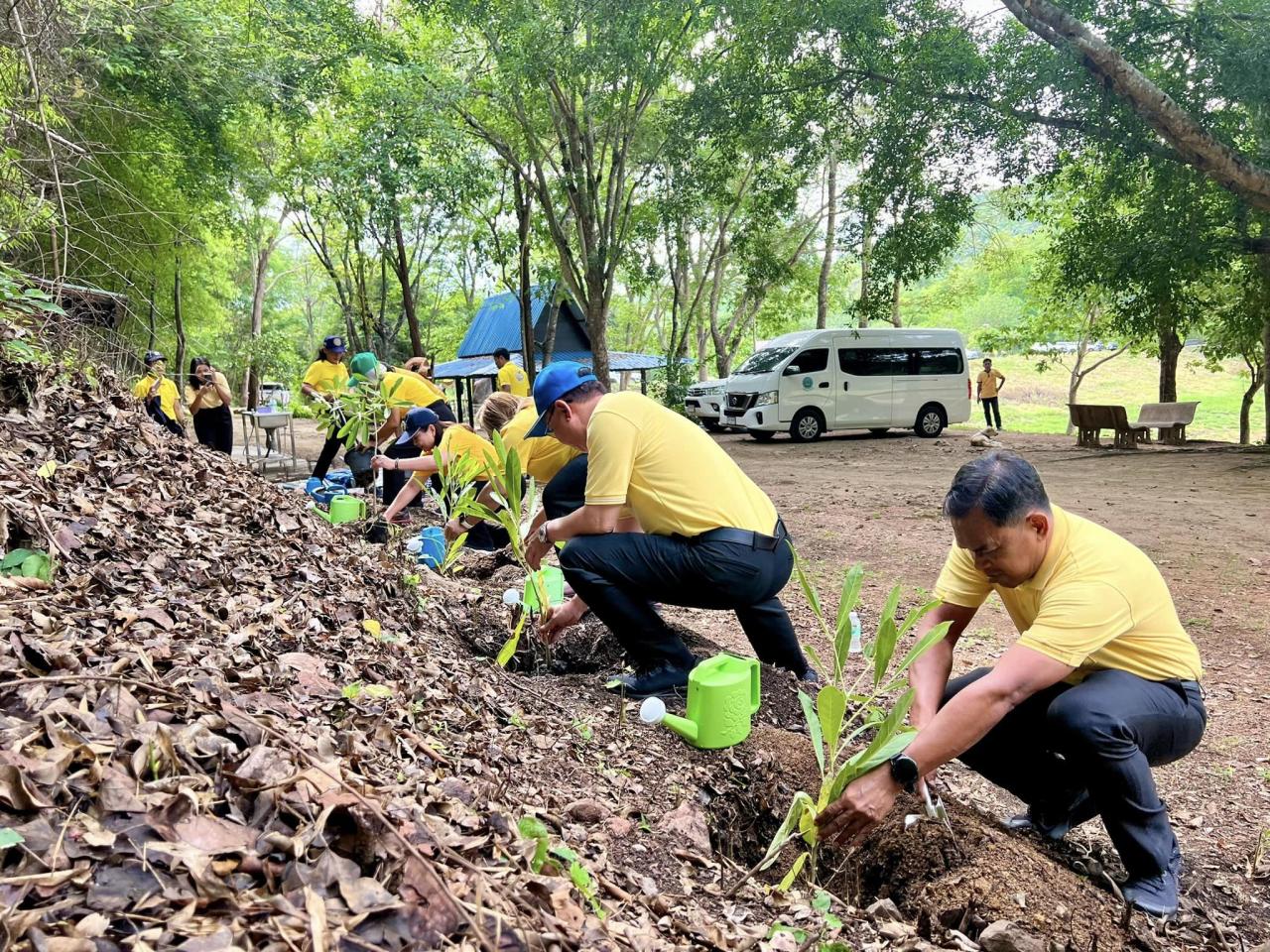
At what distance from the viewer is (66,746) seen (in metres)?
1.41

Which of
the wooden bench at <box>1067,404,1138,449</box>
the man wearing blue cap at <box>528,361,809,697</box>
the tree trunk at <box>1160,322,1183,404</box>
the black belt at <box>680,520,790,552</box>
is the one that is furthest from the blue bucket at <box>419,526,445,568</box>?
the tree trunk at <box>1160,322,1183,404</box>

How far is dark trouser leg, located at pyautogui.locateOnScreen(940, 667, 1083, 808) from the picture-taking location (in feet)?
8.15

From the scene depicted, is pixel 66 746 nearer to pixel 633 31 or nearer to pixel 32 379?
pixel 32 379

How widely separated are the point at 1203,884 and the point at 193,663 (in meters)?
2.82

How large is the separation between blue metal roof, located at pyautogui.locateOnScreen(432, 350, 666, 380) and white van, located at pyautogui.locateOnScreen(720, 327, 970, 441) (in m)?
6.95

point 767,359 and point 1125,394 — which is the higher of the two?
point 767,359

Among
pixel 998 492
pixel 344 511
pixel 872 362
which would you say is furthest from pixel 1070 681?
pixel 872 362

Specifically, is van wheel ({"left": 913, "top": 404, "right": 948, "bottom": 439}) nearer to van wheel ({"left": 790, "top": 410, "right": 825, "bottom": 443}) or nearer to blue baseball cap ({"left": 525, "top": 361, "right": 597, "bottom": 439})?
van wheel ({"left": 790, "top": 410, "right": 825, "bottom": 443})

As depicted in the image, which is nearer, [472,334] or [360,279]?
[360,279]

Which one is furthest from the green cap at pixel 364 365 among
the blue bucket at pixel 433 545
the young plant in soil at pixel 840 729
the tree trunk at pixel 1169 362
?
the tree trunk at pixel 1169 362

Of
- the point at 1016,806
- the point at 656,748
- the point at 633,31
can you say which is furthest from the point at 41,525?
the point at 633,31

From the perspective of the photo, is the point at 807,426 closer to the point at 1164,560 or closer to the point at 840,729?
the point at 1164,560

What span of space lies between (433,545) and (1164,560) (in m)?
5.53

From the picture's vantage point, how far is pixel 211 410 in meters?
8.95
